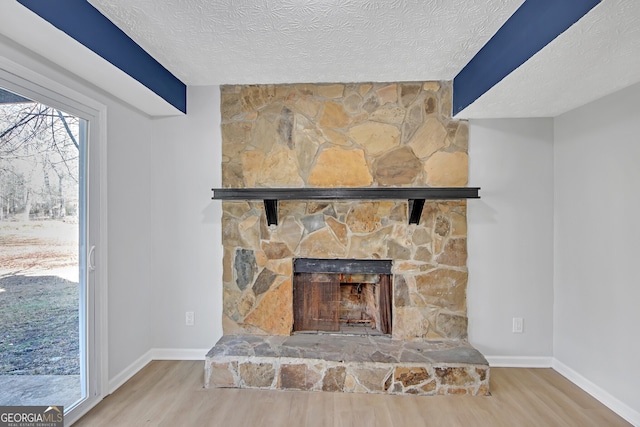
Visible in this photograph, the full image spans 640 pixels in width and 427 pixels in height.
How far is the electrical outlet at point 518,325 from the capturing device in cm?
262

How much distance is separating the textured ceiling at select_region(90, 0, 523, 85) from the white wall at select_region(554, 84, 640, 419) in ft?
3.40

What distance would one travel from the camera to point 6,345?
1.58 meters

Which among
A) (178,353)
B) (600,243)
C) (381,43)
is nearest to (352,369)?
(178,353)

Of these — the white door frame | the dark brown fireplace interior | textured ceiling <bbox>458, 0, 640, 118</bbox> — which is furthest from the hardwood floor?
textured ceiling <bbox>458, 0, 640, 118</bbox>

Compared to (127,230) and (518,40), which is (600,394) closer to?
(518,40)

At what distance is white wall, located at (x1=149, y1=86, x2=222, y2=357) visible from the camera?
273cm

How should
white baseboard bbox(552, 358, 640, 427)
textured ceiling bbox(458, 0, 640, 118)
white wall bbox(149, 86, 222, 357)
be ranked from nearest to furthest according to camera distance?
1. textured ceiling bbox(458, 0, 640, 118)
2. white baseboard bbox(552, 358, 640, 427)
3. white wall bbox(149, 86, 222, 357)

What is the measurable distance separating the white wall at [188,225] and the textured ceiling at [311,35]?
436 mm

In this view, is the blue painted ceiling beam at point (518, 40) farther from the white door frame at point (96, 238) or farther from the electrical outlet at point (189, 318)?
the electrical outlet at point (189, 318)

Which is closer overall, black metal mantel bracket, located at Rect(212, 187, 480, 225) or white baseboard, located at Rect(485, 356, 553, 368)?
black metal mantel bracket, located at Rect(212, 187, 480, 225)

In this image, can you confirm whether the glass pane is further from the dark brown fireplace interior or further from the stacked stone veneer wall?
the dark brown fireplace interior

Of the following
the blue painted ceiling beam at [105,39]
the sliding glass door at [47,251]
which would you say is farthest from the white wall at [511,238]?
the sliding glass door at [47,251]

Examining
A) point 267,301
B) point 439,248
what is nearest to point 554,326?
point 439,248

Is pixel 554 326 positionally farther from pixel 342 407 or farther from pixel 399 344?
pixel 342 407
